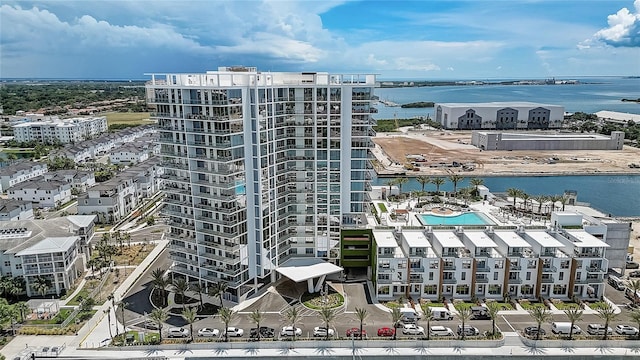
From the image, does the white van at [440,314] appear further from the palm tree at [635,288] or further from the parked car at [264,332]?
the palm tree at [635,288]

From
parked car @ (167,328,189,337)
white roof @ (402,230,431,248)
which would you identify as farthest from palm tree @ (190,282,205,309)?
white roof @ (402,230,431,248)

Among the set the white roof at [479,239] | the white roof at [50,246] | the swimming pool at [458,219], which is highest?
the white roof at [479,239]

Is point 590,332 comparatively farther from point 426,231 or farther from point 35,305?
point 35,305

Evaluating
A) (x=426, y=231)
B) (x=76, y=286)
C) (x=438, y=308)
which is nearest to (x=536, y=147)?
(x=426, y=231)

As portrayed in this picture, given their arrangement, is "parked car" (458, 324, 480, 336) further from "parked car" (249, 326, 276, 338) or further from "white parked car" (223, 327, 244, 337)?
"white parked car" (223, 327, 244, 337)

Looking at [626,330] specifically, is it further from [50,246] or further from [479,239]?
[50,246]

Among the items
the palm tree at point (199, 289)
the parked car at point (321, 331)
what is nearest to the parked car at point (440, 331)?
the parked car at point (321, 331)
